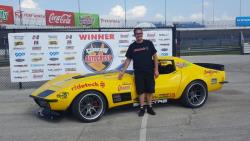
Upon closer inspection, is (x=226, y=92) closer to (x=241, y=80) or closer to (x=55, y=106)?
(x=241, y=80)

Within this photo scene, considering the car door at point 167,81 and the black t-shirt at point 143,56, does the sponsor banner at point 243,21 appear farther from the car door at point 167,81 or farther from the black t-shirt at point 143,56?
the black t-shirt at point 143,56

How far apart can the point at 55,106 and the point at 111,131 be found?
1.14 metres

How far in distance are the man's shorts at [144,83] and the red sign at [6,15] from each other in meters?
33.5

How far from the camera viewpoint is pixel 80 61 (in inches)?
448

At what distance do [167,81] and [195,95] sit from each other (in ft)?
2.62

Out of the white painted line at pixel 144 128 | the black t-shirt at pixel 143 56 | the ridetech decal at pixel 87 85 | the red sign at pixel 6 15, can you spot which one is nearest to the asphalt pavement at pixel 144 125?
the white painted line at pixel 144 128

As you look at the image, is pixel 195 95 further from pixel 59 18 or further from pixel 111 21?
pixel 111 21

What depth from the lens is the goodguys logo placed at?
11414mm

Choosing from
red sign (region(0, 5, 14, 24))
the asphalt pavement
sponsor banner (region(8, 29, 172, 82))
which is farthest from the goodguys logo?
red sign (region(0, 5, 14, 24))

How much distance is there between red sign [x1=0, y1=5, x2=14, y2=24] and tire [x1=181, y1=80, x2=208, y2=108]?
109ft

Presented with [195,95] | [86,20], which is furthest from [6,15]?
[195,95]

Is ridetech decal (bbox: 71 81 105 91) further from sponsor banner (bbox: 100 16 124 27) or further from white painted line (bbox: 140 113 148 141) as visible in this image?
sponsor banner (bbox: 100 16 124 27)

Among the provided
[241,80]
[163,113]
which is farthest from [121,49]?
[163,113]

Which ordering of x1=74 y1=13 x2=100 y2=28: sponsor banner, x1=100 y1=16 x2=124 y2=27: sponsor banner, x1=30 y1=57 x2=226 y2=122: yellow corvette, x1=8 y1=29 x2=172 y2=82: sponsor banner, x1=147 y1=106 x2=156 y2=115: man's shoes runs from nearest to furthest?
x1=30 y1=57 x2=226 y2=122: yellow corvette → x1=147 y1=106 x2=156 y2=115: man's shoes → x1=8 y1=29 x2=172 y2=82: sponsor banner → x1=74 y1=13 x2=100 y2=28: sponsor banner → x1=100 y1=16 x2=124 y2=27: sponsor banner
